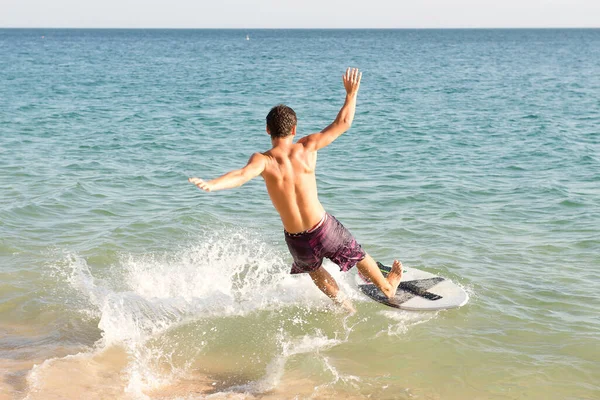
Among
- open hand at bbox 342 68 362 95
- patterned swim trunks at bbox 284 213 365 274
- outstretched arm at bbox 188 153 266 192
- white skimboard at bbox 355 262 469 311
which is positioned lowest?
white skimboard at bbox 355 262 469 311

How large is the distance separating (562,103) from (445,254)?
1970 cm

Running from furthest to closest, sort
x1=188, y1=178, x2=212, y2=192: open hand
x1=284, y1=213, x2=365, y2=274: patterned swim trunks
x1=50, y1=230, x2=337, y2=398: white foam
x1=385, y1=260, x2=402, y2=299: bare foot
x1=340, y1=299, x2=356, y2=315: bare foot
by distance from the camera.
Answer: x1=340, y1=299, x2=356, y2=315: bare foot → x1=385, y1=260, x2=402, y2=299: bare foot → x1=50, y1=230, x2=337, y2=398: white foam → x1=284, y1=213, x2=365, y2=274: patterned swim trunks → x1=188, y1=178, x2=212, y2=192: open hand

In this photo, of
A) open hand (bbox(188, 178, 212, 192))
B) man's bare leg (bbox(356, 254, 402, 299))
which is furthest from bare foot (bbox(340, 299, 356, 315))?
open hand (bbox(188, 178, 212, 192))

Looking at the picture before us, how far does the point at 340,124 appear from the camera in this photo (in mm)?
5777

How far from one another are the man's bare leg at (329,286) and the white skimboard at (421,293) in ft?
1.02

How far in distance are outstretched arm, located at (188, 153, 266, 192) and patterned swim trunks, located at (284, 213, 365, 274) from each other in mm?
795

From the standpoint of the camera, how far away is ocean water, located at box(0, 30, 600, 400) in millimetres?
5539

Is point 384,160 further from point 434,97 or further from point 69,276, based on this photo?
point 434,97

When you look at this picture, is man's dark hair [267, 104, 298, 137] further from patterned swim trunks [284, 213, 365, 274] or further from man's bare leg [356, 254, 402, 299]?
man's bare leg [356, 254, 402, 299]

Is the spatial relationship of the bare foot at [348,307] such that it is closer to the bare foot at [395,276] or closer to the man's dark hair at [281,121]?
the bare foot at [395,276]

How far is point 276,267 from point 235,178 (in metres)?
3.20

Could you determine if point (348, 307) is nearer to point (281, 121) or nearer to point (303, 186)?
point (303, 186)

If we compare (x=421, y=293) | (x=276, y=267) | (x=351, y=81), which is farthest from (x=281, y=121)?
(x=276, y=267)

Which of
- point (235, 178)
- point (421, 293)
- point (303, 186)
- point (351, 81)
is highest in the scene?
point (351, 81)
